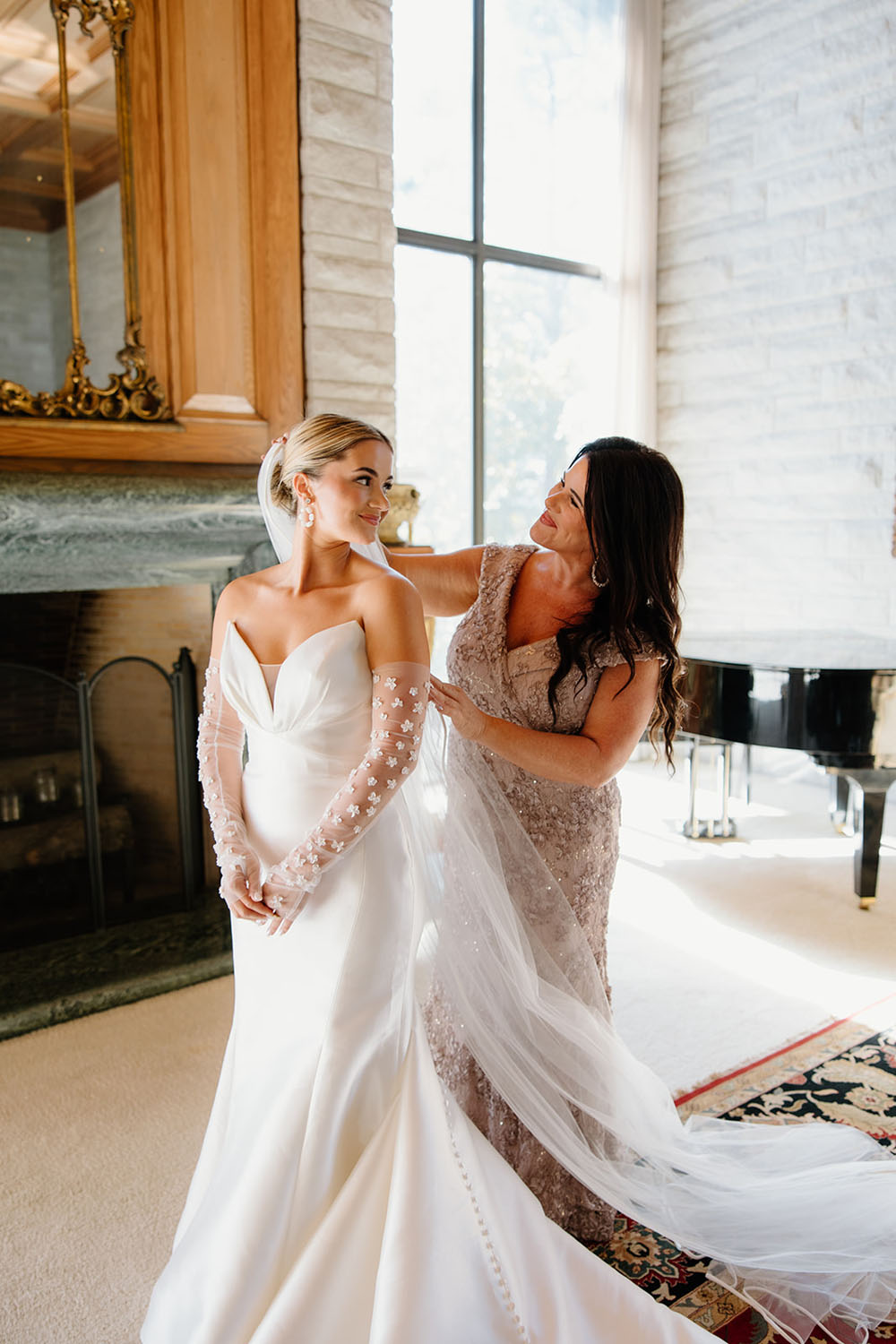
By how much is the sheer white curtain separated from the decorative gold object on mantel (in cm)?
282

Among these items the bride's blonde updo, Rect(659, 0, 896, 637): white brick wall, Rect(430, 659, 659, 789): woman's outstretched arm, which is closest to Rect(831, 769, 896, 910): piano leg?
Rect(659, 0, 896, 637): white brick wall

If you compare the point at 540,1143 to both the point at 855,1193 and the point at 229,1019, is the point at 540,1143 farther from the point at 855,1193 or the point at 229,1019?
the point at 229,1019

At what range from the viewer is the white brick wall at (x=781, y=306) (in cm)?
561

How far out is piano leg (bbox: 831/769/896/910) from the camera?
412 cm

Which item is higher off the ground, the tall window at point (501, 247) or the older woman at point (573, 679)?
the tall window at point (501, 247)

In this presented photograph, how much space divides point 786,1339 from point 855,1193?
37cm

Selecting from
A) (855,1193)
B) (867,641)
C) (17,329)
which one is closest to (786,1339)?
(855,1193)

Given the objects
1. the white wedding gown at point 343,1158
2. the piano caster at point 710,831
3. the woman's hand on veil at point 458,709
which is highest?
the woman's hand on veil at point 458,709

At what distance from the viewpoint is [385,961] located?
1951 mm

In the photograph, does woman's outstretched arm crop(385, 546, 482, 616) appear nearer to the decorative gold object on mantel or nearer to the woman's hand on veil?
the woman's hand on veil

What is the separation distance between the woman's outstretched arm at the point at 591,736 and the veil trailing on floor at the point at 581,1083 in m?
0.15

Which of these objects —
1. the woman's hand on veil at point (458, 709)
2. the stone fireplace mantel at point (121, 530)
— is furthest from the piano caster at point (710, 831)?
the woman's hand on veil at point (458, 709)

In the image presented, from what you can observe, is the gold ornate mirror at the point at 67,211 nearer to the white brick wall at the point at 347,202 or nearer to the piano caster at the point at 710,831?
the white brick wall at the point at 347,202

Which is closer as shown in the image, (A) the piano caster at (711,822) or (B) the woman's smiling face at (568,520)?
(B) the woman's smiling face at (568,520)
